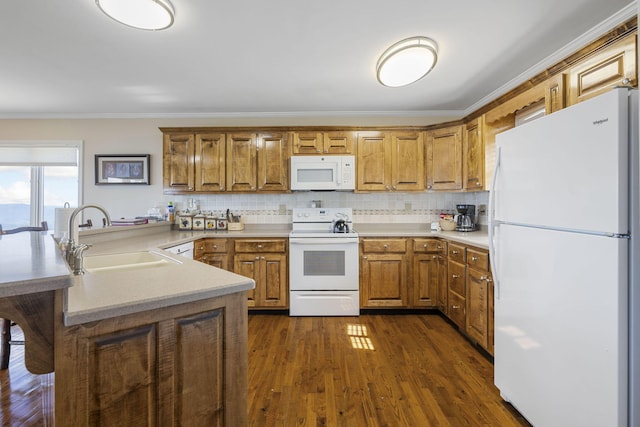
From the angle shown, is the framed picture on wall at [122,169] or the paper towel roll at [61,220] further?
the framed picture on wall at [122,169]

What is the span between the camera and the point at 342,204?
372 centimetres

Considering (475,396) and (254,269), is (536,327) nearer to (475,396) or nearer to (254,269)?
(475,396)

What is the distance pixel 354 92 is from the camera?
306 centimetres

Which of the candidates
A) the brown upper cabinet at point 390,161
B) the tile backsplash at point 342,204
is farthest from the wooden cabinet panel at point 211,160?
the brown upper cabinet at point 390,161

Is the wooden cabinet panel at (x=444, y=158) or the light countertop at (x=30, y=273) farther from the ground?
the wooden cabinet panel at (x=444, y=158)

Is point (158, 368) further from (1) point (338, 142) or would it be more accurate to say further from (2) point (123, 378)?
(1) point (338, 142)

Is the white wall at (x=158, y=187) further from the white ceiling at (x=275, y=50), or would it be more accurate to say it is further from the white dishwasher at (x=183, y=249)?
the white dishwasher at (x=183, y=249)

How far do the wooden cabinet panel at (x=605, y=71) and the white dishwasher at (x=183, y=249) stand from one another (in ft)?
10.1

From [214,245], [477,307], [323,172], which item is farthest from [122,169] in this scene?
[477,307]

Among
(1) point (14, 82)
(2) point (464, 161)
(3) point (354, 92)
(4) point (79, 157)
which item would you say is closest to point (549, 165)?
(2) point (464, 161)

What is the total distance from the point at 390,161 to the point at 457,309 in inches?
66.6

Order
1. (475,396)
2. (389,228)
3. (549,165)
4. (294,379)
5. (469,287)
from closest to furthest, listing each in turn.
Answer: (549,165), (475,396), (294,379), (469,287), (389,228)

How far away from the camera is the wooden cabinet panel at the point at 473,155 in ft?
9.20

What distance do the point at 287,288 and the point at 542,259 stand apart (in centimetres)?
231
